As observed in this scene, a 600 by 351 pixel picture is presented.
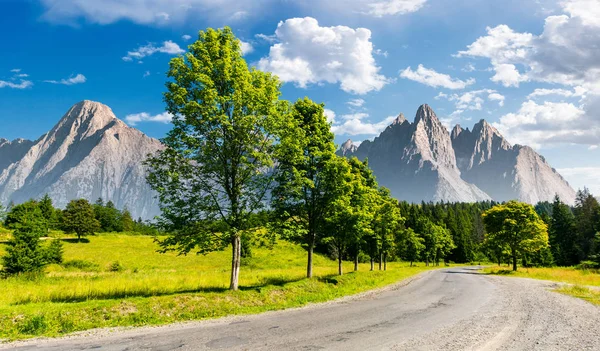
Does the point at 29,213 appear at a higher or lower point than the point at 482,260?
higher

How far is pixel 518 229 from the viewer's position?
45.8 metres

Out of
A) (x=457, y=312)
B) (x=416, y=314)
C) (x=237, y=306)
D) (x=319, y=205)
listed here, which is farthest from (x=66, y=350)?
(x=319, y=205)

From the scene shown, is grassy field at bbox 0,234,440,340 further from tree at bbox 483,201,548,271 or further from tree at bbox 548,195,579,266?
tree at bbox 548,195,579,266

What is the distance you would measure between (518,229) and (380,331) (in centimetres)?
4535

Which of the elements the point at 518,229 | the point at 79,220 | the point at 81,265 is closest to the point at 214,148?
the point at 81,265

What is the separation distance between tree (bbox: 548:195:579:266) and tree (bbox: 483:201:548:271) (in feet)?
162

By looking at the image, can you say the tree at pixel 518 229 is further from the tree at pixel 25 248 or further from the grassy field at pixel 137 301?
the tree at pixel 25 248

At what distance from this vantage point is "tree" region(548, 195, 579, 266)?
81.5 metres

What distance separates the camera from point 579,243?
8506 centimetres

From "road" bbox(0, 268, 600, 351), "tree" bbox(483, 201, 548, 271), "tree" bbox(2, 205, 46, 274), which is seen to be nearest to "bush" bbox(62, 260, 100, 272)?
"tree" bbox(2, 205, 46, 274)

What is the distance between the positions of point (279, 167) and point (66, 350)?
13904 millimetres

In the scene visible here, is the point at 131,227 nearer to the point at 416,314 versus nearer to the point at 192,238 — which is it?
the point at 192,238

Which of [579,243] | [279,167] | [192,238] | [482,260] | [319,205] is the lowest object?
[482,260]

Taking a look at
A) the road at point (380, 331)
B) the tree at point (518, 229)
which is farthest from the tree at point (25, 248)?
the tree at point (518, 229)
